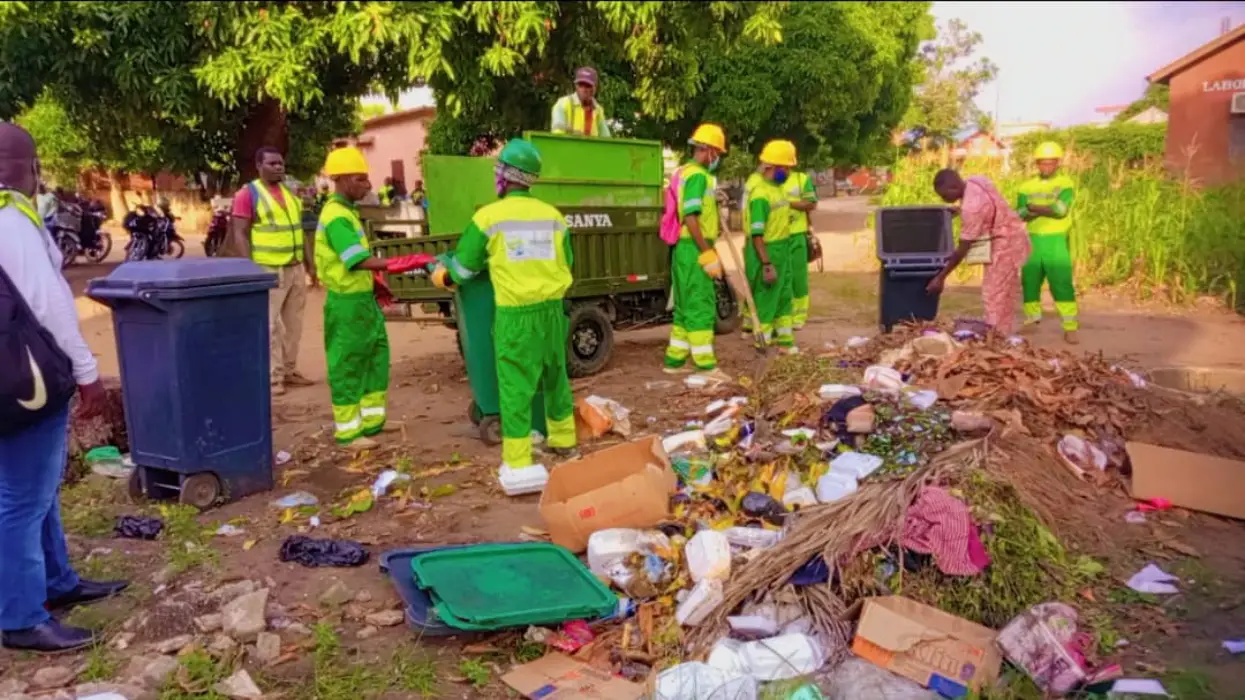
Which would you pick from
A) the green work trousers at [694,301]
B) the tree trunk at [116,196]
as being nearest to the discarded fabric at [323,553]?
the green work trousers at [694,301]

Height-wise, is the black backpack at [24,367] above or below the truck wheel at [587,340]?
above

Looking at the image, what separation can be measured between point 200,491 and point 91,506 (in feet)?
2.20

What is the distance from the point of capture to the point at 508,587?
3.52 metres

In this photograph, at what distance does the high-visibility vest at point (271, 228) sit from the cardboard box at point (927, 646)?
5341 mm

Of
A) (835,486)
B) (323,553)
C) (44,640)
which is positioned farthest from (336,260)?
(835,486)

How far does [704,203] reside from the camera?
689 centimetres

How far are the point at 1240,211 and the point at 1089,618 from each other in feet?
29.1

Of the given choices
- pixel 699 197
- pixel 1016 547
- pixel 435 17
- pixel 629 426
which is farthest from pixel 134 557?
pixel 435 17

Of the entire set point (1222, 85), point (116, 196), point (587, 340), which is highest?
point (1222, 85)

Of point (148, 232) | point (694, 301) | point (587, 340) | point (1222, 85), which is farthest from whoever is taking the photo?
point (148, 232)

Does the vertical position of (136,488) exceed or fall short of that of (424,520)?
it exceeds it

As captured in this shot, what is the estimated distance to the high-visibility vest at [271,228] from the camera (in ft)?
22.6

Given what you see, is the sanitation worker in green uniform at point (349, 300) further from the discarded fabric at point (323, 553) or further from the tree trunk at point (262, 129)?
the tree trunk at point (262, 129)

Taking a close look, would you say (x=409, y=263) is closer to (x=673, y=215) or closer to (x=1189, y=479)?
(x=673, y=215)
